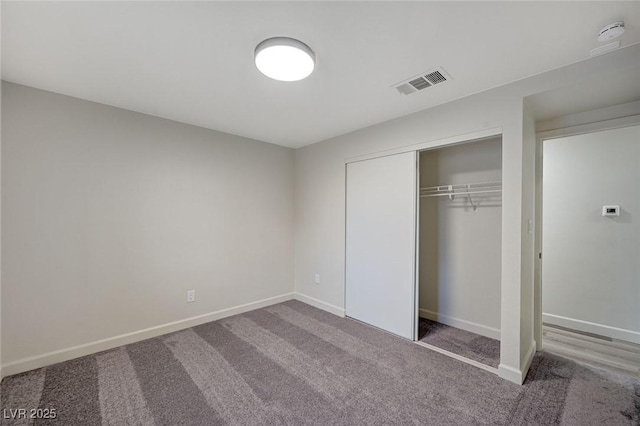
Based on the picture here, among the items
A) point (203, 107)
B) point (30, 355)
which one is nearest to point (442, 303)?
point (203, 107)

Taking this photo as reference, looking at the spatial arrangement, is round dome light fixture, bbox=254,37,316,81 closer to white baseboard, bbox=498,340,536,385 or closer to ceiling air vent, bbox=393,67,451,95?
ceiling air vent, bbox=393,67,451,95

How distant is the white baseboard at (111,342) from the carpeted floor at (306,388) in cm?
8

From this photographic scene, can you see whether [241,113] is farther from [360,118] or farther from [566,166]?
[566,166]

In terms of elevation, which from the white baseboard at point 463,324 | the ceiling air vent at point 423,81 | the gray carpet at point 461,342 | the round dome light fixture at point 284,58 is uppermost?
the ceiling air vent at point 423,81

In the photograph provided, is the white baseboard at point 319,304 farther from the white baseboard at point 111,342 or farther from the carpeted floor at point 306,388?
the carpeted floor at point 306,388

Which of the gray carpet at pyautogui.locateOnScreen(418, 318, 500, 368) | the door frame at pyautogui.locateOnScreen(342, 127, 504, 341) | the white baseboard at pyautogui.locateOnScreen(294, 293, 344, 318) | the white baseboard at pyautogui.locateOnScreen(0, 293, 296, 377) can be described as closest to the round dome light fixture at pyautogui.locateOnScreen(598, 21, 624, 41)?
the door frame at pyautogui.locateOnScreen(342, 127, 504, 341)

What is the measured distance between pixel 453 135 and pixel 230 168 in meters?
2.68

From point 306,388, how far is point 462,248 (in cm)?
231

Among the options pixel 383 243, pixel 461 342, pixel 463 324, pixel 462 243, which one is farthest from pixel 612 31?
pixel 463 324

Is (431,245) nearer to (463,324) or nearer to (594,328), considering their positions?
(463,324)

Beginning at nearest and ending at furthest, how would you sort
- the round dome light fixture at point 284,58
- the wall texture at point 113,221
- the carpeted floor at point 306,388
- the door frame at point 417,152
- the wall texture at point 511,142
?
the round dome light fixture at point 284,58 < the carpeted floor at point 306,388 < the wall texture at point 511,142 < the wall texture at point 113,221 < the door frame at point 417,152

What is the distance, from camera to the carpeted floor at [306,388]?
174cm

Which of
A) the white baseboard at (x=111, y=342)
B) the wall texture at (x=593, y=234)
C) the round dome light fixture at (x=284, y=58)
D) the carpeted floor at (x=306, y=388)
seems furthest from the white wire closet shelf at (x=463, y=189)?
the white baseboard at (x=111, y=342)

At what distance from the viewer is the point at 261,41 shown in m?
1.65
